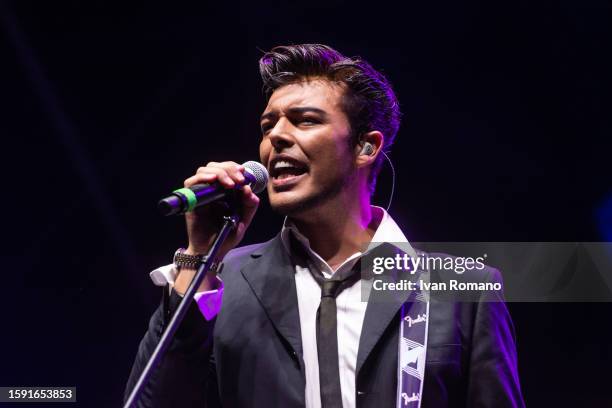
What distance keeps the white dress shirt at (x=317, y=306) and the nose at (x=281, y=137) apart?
32 centimetres

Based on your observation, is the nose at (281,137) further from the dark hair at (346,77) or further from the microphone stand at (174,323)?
the microphone stand at (174,323)

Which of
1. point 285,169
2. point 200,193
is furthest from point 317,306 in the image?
point 200,193

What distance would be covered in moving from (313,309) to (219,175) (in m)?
0.68

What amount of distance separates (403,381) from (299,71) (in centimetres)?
124

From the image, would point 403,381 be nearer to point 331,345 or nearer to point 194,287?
point 331,345

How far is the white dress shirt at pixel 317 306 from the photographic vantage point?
68.7 inches

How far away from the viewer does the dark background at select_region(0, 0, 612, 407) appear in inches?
122

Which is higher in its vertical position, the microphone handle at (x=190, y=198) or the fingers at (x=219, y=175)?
the fingers at (x=219, y=175)

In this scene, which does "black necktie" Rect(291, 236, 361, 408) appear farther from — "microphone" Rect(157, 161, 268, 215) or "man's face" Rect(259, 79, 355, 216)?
"microphone" Rect(157, 161, 268, 215)

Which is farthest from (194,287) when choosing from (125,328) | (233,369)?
(125,328)

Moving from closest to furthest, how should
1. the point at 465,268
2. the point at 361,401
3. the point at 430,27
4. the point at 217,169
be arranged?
the point at 217,169
the point at 361,401
the point at 465,268
the point at 430,27

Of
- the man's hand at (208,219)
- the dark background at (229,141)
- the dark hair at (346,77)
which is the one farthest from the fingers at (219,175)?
the dark background at (229,141)

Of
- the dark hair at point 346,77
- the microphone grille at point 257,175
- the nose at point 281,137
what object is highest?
the dark hair at point 346,77

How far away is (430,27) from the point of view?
329 centimetres
